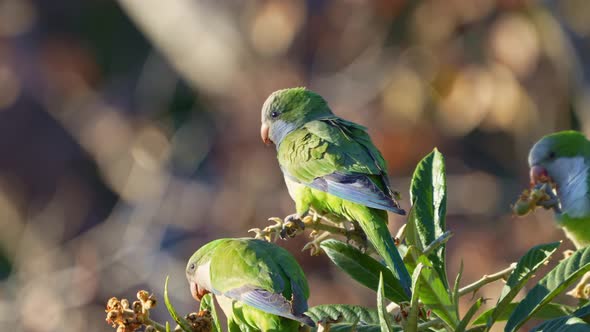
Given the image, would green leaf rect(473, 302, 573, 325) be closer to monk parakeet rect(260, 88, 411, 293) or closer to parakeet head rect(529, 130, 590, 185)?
monk parakeet rect(260, 88, 411, 293)

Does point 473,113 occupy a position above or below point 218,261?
above

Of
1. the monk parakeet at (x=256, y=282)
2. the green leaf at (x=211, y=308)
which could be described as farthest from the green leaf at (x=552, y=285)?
the green leaf at (x=211, y=308)

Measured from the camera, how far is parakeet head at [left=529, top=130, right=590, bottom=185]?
344 centimetres

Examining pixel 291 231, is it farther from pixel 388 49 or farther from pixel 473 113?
pixel 388 49

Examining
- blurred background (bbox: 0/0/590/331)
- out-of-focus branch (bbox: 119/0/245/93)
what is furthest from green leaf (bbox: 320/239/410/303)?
out-of-focus branch (bbox: 119/0/245/93)

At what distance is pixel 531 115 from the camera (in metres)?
8.16

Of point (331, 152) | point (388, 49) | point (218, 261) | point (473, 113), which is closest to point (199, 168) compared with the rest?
point (388, 49)

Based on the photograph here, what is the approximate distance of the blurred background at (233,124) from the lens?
27.4 ft

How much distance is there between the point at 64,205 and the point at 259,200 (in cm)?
305

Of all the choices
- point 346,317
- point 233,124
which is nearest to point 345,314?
point 346,317

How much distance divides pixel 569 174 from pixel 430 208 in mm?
1522

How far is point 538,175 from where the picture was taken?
3.34 meters

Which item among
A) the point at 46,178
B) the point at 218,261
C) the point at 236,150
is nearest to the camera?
the point at 218,261

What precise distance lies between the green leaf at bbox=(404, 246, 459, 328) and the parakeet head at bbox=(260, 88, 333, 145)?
1.48 metres
